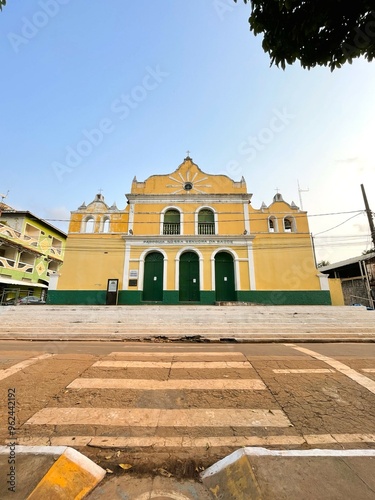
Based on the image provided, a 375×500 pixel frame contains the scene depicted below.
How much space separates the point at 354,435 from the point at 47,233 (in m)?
35.4

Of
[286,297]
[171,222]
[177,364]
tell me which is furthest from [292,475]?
[171,222]

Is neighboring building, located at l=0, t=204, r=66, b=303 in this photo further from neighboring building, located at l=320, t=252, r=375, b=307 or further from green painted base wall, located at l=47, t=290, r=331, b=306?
neighboring building, located at l=320, t=252, r=375, b=307

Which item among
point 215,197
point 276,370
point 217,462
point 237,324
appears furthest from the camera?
point 215,197

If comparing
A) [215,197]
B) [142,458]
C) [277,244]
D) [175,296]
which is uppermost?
[215,197]

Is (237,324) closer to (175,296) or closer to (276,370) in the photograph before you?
(276,370)

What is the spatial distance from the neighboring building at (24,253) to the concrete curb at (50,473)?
23469mm

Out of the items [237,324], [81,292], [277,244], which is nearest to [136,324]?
[237,324]

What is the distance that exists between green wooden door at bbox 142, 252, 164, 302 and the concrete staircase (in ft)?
12.8

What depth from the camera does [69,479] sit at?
1.77 meters

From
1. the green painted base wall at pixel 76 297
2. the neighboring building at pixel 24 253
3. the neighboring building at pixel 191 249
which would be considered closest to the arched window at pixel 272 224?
the neighboring building at pixel 191 249

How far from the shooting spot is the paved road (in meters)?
2.34

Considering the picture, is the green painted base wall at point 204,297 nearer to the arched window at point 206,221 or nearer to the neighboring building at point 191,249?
the neighboring building at point 191,249

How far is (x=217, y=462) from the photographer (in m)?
2.03

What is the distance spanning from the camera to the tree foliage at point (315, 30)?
3107mm
